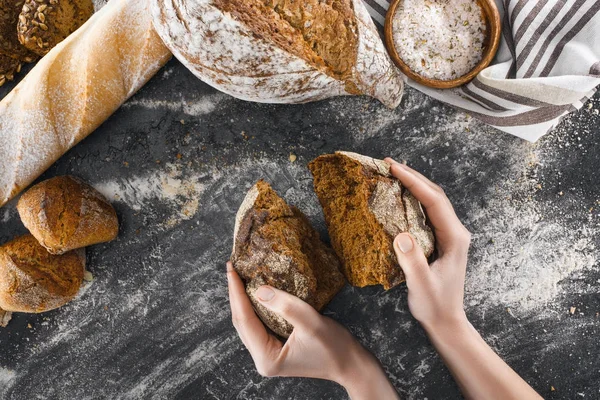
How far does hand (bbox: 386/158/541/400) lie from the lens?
1974 millimetres

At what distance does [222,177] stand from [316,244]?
60cm

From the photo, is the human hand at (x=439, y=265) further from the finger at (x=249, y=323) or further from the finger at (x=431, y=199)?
the finger at (x=249, y=323)

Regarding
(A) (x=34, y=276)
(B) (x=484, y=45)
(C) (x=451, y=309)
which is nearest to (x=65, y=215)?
(A) (x=34, y=276)

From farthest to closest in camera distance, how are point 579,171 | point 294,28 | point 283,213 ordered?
point 579,171
point 283,213
point 294,28

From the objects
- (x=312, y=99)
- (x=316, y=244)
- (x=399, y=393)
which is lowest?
(x=399, y=393)

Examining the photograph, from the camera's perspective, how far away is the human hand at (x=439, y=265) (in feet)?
6.39

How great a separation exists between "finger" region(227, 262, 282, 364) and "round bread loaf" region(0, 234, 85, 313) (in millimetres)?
843

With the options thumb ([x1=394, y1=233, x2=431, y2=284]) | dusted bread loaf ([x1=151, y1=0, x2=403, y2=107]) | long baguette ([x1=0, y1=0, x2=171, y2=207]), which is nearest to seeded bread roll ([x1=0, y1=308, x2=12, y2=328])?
long baguette ([x1=0, y1=0, x2=171, y2=207])

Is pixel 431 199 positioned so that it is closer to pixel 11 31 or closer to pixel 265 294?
pixel 265 294

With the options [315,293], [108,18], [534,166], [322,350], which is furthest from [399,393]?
[108,18]

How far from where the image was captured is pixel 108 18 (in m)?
1.97

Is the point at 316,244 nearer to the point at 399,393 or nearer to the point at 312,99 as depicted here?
the point at 312,99

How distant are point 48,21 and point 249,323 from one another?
5.27 feet

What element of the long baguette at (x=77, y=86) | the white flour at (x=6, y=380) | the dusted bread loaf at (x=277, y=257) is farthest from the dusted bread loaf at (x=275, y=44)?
the white flour at (x=6, y=380)
